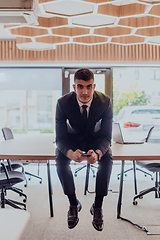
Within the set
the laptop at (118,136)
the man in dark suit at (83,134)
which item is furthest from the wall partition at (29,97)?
the man in dark suit at (83,134)

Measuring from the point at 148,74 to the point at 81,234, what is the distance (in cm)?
517

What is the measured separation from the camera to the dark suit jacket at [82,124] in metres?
2.09

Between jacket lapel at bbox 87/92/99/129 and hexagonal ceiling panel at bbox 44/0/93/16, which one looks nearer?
jacket lapel at bbox 87/92/99/129

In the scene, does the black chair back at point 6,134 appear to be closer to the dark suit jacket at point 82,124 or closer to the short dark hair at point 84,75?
the dark suit jacket at point 82,124

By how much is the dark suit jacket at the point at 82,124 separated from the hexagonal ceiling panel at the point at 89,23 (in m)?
A: 1.05

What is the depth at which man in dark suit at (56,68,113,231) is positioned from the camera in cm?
191

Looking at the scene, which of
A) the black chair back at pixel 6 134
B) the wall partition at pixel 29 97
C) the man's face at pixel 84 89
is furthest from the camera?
the wall partition at pixel 29 97

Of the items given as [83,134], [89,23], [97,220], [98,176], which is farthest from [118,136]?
[89,23]

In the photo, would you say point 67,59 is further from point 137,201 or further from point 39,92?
point 137,201

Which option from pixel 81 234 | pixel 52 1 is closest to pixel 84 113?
pixel 81 234

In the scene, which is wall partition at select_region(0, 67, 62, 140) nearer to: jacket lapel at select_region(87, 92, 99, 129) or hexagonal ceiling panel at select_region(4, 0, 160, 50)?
hexagonal ceiling panel at select_region(4, 0, 160, 50)

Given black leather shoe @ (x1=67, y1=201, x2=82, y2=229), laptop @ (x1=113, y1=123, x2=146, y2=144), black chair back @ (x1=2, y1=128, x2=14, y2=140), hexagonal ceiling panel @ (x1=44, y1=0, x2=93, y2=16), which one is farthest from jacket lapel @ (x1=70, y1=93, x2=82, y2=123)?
black chair back @ (x1=2, y1=128, x2=14, y2=140)

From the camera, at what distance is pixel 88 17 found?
3.08 meters

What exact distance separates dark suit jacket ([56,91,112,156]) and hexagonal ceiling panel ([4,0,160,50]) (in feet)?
3.45
